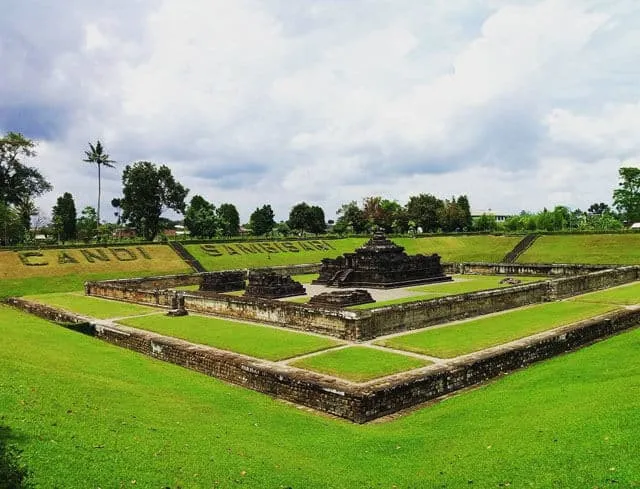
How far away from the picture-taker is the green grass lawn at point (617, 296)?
19.6 m

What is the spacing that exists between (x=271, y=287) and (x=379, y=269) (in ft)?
22.2

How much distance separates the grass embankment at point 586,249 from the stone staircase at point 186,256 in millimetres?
23024

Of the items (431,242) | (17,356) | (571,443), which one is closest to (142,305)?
(17,356)

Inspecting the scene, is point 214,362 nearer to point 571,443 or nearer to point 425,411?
point 425,411

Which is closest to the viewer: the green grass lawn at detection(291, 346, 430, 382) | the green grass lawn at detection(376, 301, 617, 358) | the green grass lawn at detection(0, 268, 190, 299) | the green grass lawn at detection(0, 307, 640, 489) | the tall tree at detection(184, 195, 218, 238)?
the green grass lawn at detection(0, 307, 640, 489)

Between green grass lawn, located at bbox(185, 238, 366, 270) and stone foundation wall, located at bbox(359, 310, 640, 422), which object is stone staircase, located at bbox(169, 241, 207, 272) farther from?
stone foundation wall, located at bbox(359, 310, 640, 422)

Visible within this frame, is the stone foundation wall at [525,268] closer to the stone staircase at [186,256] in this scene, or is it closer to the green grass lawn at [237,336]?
the stone staircase at [186,256]

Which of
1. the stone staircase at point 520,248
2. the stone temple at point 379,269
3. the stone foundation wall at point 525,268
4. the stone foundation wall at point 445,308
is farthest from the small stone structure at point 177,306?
the stone staircase at point 520,248

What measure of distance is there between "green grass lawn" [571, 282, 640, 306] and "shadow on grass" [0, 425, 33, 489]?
752 inches

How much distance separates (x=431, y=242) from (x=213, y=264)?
798 inches

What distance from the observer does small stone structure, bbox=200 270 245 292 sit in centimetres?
2769

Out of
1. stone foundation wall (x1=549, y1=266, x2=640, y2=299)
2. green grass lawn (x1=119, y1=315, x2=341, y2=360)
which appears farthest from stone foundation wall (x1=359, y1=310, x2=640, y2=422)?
stone foundation wall (x1=549, y1=266, x2=640, y2=299)

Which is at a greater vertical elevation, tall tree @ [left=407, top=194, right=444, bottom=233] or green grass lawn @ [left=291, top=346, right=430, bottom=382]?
tall tree @ [left=407, top=194, right=444, bottom=233]

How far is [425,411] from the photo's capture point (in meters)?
9.71
